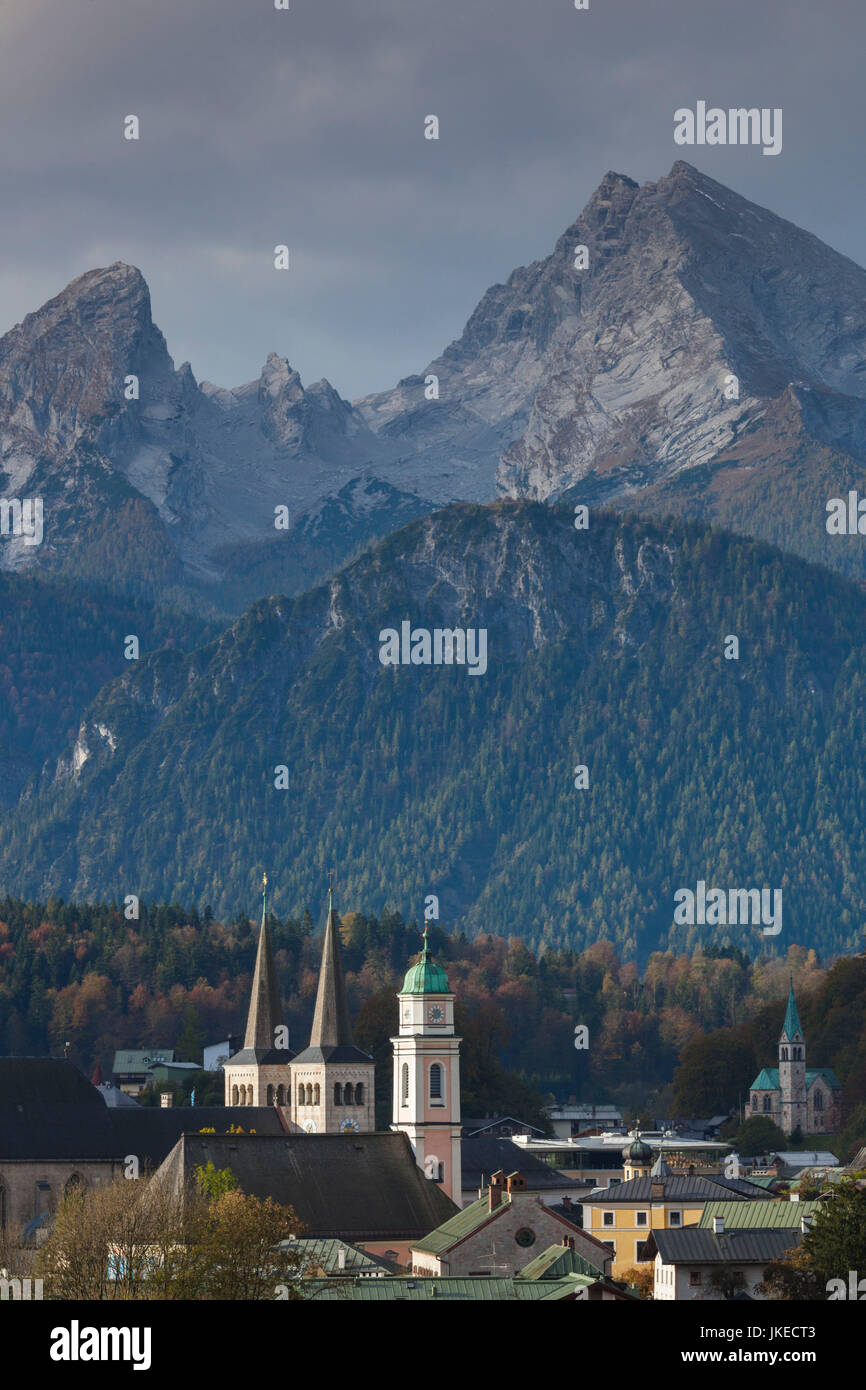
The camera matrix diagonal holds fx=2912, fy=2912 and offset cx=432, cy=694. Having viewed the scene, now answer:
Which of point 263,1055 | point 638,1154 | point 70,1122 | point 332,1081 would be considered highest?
point 263,1055

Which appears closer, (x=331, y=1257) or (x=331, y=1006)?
(x=331, y=1257)

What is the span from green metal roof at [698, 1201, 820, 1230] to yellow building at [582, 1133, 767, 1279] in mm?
11784

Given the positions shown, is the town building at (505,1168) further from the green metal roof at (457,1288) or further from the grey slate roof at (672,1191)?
the green metal roof at (457,1288)

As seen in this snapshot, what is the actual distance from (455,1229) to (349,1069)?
52.0 meters

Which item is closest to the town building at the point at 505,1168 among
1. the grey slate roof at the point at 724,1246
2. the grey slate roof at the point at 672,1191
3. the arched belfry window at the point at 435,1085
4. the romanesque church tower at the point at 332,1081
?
the romanesque church tower at the point at 332,1081

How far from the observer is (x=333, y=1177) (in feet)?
437

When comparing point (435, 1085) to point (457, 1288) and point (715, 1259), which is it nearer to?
point (715, 1259)

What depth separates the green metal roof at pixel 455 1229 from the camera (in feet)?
391

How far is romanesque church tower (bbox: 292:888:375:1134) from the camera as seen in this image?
569ft

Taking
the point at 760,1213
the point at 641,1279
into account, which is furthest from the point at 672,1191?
the point at 641,1279

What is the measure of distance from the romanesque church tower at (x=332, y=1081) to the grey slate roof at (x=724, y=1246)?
58.2m

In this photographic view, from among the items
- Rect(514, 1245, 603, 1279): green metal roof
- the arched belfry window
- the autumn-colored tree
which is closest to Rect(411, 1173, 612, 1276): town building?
the autumn-colored tree
